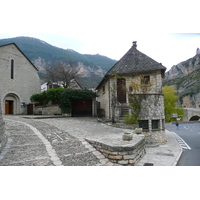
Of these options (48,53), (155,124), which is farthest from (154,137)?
(48,53)

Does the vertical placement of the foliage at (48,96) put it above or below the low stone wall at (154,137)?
above

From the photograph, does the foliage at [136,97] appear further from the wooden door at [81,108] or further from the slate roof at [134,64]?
the wooden door at [81,108]

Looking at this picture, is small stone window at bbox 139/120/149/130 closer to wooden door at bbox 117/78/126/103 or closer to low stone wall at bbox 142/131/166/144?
low stone wall at bbox 142/131/166/144

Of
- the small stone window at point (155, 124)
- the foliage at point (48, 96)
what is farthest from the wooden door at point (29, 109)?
the small stone window at point (155, 124)

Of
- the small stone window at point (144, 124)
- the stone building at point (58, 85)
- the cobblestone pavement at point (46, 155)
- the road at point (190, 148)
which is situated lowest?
the road at point (190, 148)

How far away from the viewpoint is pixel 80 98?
11359 millimetres

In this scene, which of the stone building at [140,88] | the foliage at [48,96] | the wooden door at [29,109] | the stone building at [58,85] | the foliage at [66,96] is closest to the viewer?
the stone building at [140,88]

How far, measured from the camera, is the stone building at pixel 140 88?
25.6ft

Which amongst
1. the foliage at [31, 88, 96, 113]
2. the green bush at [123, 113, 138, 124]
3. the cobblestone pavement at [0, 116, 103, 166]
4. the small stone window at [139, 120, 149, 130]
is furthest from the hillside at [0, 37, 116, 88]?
the small stone window at [139, 120, 149, 130]

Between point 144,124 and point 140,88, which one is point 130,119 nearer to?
point 144,124

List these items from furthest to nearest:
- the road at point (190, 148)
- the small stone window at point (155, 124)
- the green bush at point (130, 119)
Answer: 1. the small stone window at point (155, 124)
2. the green bush at point (130, 119)
3. the road at point (190, 148)

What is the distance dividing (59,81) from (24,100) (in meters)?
6.04
